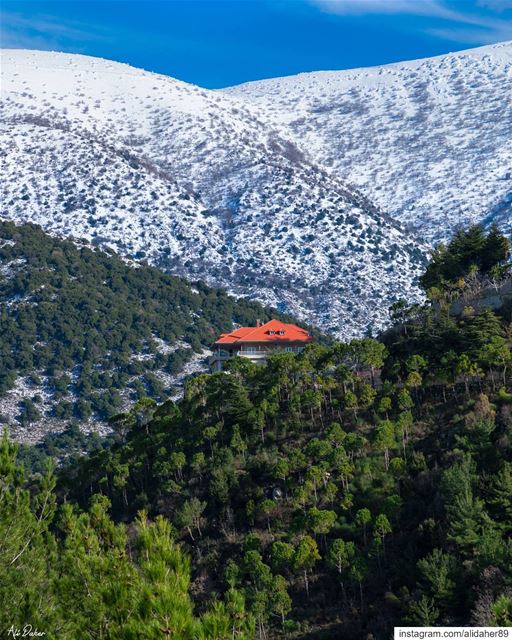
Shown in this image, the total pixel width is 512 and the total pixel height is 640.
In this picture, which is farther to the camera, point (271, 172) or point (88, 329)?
point (271, 172)

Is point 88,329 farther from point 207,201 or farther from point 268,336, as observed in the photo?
point 268,336

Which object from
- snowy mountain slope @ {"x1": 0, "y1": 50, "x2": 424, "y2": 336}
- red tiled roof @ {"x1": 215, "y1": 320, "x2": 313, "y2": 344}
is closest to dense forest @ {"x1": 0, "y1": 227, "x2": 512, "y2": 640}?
red tiled roof @ {"x1": 215, "y1": 320, "x2": 313, "y2": 344}

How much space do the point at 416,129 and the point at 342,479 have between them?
110 m

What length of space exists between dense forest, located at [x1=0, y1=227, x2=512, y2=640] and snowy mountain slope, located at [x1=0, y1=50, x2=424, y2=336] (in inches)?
1838

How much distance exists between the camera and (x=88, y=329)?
89375mm

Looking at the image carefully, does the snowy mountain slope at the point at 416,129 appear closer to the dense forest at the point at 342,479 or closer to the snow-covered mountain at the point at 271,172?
the snow-covered mountain at the point at 271,172

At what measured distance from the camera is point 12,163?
117m

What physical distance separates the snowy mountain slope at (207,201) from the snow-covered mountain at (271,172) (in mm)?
235

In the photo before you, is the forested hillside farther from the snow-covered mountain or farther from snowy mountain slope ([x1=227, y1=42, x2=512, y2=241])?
snowy mountain slope ([x1=227, y1=42, x2=512, y2=241])

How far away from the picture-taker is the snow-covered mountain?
349 feet

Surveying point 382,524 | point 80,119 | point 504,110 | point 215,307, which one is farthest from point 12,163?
point 382,524

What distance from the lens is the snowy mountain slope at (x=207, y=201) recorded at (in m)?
104

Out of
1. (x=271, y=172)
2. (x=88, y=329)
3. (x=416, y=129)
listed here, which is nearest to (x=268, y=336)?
(x=88, y=329)

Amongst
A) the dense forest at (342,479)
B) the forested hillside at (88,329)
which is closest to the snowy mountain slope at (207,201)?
the forested hillside at (88,329)
